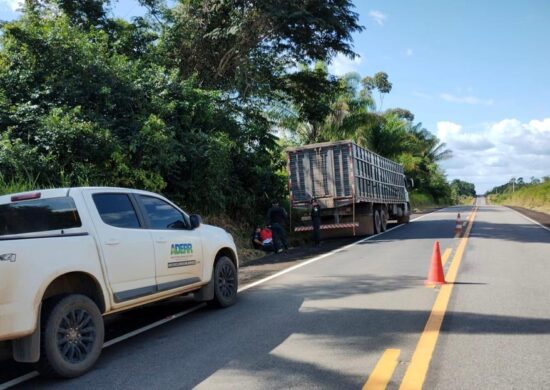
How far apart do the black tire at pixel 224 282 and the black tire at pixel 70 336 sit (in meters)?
2.44

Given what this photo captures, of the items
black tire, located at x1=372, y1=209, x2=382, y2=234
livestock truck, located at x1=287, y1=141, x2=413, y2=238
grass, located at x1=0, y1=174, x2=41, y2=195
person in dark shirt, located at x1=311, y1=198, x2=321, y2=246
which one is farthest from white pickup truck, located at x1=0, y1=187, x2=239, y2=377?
black tire, located at x1=372, y1=209, x2=382, y2=234

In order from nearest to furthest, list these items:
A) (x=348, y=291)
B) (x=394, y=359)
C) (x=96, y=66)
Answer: (x=394, y=359) < (x=348, y=291) < (x=96, y=66)

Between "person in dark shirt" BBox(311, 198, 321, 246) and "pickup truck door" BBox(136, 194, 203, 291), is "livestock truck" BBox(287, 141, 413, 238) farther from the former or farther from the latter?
"pickup truck door" BBox(136, 194, 203, 291)

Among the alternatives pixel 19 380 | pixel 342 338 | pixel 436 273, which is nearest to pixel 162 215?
pixel 19 380

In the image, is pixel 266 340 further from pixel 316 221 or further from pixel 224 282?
pixel 316 221

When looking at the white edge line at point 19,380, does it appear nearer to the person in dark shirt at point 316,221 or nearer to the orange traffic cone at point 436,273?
the orange traffic cone at point 436,273

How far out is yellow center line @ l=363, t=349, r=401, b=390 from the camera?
4.25m

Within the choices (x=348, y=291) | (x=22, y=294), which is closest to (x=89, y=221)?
(x=22, y=294)

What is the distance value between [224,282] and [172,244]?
1434 mm

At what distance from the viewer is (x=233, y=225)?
1733cm

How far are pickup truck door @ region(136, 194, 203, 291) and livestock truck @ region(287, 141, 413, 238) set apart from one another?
10.9 meters

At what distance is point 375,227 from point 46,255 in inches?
644

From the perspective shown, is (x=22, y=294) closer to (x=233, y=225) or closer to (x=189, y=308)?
(x=189, y=308)

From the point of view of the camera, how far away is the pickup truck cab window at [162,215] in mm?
6495
